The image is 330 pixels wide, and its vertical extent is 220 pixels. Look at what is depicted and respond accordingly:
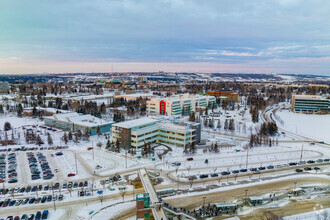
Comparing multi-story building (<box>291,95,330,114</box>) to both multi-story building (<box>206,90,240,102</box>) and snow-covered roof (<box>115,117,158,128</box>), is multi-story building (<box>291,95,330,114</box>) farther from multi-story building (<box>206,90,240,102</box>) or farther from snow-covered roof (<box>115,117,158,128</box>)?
snow-covered roof (<box>115,117,158,128</box>)

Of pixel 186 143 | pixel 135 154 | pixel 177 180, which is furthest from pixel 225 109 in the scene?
pixel 177 180

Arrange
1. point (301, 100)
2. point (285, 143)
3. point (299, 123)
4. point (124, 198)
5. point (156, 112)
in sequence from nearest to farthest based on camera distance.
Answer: point (124, 198) → point (285, 143) → point (299, 123) → point (156, 112) → point (301, 100)

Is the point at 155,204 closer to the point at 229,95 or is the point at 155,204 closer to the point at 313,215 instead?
the point at 313,215

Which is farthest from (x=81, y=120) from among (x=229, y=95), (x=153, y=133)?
(x=229, y=95)

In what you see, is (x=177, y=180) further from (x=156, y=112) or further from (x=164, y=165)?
(x=156, y=112)

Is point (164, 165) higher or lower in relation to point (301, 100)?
lower

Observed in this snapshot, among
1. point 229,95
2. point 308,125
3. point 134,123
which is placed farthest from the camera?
point 229,95

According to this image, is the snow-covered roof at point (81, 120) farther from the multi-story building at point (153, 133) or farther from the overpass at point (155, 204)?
the overpass at point (155, 204)
